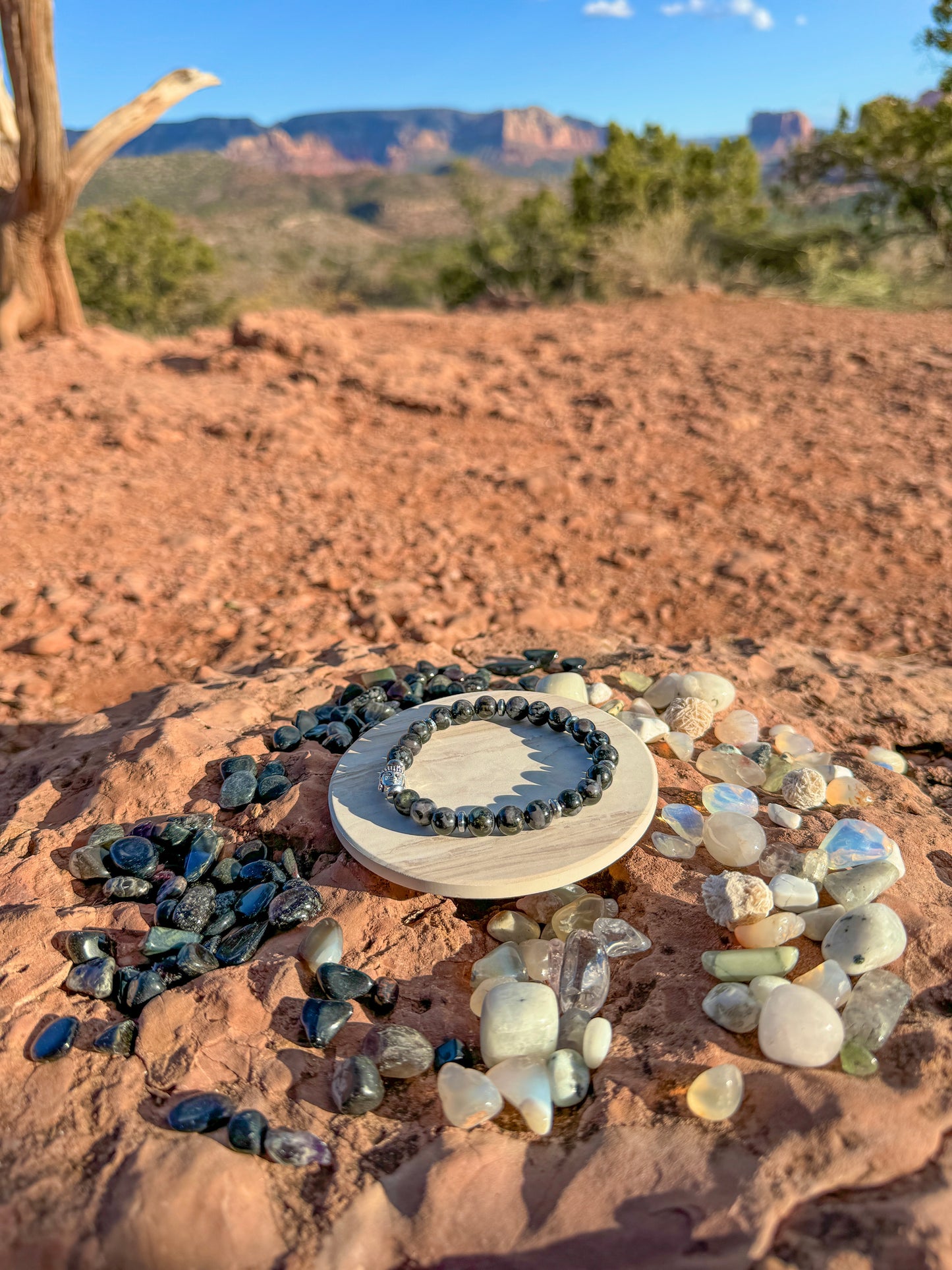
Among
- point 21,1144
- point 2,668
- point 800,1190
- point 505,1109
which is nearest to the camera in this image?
point 800,1190

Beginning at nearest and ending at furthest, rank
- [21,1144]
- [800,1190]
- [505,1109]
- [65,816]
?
[800,1190] → [21,1144] → [505,1109] → [65,816]

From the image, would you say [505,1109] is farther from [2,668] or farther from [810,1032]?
[2,668]

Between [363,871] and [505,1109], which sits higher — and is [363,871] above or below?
above

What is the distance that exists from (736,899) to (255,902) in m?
1.05

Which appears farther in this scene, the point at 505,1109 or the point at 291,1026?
the point at 291,1026

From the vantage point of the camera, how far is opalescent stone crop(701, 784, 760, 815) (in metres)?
1.95

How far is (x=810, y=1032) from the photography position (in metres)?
1.38

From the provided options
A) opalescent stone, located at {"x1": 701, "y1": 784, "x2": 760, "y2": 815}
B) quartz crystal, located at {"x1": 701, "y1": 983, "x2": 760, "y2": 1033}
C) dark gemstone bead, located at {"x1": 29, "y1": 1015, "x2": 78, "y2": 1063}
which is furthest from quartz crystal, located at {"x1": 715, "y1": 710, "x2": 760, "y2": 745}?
dark gemstone bead, located at {"x1": 29, "y1": 1015, "x2": 78, "y2": 1063}

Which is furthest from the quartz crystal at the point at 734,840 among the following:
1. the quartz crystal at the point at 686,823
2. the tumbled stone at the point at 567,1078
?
the tumbled stone at the point at 567,1078

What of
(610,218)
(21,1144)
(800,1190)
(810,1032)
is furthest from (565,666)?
(610,218)

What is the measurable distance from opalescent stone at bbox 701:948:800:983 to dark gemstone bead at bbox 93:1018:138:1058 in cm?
110

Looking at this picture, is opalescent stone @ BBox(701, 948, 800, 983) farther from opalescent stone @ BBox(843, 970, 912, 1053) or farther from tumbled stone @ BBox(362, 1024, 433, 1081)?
tumbled stone @ BBox(362, 1024, 433, 1081)

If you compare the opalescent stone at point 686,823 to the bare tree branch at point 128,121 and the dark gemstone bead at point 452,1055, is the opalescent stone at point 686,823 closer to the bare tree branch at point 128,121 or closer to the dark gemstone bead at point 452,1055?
the dark gemstone bead at point 452,1055

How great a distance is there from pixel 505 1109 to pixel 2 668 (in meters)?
2.50
